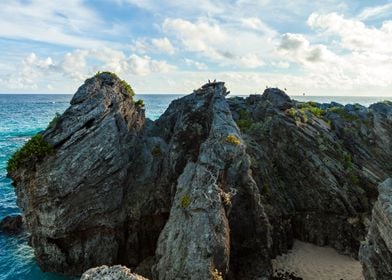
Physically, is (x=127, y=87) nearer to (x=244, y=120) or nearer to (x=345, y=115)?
(x=244, y=120)

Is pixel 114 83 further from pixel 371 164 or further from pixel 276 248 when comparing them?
pixel 371 164

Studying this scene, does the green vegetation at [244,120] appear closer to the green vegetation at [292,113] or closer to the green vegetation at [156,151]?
the green vegetation at [292,113]

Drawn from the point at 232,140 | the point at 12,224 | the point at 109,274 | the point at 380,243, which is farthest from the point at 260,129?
the point at 109,274

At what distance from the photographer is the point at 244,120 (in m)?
45.2

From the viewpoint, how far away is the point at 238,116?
160ft

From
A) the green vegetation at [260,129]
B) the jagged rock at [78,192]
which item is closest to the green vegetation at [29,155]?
the jagged rock at [78,192]

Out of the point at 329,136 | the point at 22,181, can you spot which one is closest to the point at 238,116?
the point at 329,136

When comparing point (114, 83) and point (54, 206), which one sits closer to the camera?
point (54, 206)

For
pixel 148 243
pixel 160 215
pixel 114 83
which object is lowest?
pixel 148 243

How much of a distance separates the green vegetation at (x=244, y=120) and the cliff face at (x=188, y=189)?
2.09 m

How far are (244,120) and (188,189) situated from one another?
2147cm

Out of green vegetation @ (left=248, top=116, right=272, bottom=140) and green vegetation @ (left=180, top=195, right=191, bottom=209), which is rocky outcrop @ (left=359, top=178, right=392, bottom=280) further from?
green vegetation @ (left=248, top=116, right=272, bottom=140)

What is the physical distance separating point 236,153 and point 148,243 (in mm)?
11940

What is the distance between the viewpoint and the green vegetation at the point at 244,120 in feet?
143
